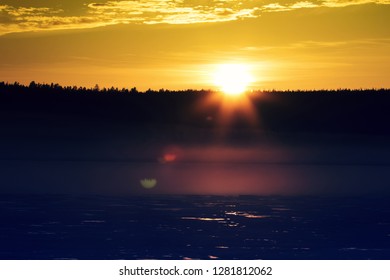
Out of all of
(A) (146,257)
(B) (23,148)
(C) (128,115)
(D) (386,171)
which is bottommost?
(A) (146,257)

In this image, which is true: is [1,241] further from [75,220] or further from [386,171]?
[386,171]

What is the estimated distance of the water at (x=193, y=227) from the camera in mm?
15211

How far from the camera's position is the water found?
15.2m

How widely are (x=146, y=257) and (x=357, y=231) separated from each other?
4293 millimetres

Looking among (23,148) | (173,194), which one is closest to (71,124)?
(23,148)

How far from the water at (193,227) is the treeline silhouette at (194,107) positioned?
5086cm

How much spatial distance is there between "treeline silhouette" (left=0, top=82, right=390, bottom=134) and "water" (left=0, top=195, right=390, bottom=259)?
50.9 meters

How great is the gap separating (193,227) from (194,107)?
234 ft

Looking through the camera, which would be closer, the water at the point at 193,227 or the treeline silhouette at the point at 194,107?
the water at the point at 193,227

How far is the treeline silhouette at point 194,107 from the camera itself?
7744cm

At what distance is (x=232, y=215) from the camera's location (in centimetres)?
1905

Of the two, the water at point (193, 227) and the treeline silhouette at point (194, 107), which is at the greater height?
the treeline silhouette at point (194, 107)

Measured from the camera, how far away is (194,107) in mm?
88625

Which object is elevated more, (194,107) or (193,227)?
(194,107)
